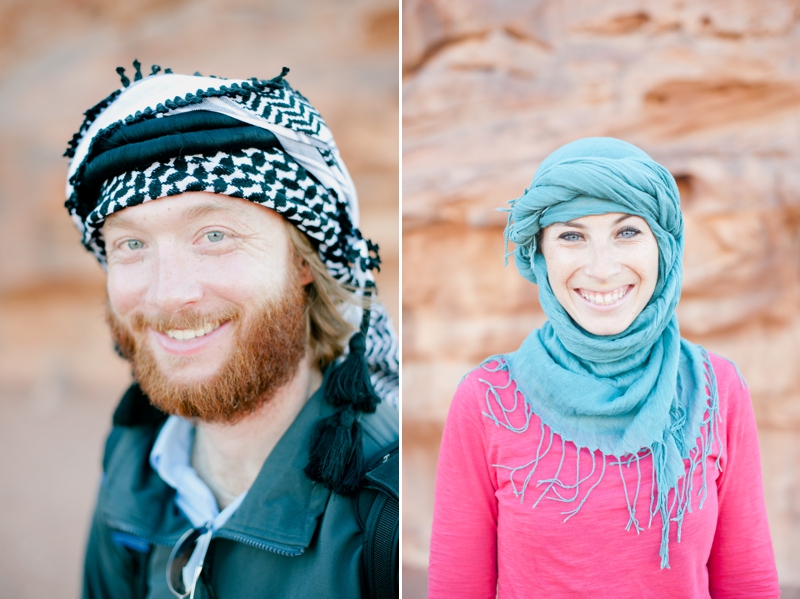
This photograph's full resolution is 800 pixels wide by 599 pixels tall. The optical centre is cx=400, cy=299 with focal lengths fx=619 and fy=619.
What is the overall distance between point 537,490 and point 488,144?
2.22 m

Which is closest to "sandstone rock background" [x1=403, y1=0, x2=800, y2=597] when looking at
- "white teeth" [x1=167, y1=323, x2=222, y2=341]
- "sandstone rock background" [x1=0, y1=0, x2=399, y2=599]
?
"sandstone rock background" [x1=0, y1=0, x2=399, y2=599]

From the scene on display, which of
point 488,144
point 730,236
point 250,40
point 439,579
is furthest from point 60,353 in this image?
point 730,236

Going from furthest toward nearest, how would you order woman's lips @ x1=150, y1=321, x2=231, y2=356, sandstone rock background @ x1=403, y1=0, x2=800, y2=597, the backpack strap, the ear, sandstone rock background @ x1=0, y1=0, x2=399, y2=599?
1. sandstone rock background @ x1=0, y1=0, x2=399, y2=599
2. sandstone rock background @ x1=403, y1=0, x2=800, y2=597
3. the ear
4. woman's lips @ x1=150, y1=321, x2=231, y2=356
5. the backpack strap

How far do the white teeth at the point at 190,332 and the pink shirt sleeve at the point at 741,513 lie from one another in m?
1.10

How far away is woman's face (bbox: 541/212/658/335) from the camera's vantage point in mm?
1203

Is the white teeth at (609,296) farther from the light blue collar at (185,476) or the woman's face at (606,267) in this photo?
the light blue collar at (185,476)

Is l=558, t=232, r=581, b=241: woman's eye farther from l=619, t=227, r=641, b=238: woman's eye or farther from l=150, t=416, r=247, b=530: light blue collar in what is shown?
l=150, t=416, r=247, b=530: light blue collar

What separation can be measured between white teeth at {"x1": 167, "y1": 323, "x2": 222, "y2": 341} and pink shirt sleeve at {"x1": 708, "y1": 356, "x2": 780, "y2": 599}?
110 cm

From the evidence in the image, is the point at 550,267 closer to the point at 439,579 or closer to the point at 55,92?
the point at 439,579

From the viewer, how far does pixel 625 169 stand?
1170 mm

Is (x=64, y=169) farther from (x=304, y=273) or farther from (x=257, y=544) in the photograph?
(x=257, y=544)

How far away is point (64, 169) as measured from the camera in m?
4.05

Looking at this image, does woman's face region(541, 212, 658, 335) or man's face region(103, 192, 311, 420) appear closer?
woman's face region(541, 212, 658, 335)

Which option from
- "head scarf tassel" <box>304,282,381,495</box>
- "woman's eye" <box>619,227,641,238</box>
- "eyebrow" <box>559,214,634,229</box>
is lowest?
"head scarf tassel" <box>304,282,381,495</box>
